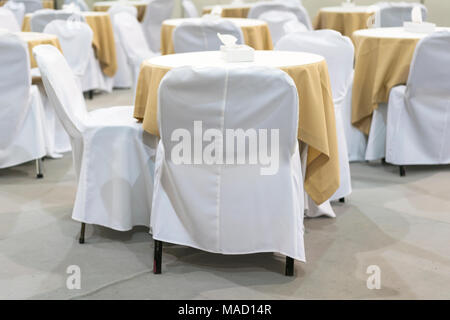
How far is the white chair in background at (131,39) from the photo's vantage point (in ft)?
17.4

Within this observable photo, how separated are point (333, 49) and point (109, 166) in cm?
132

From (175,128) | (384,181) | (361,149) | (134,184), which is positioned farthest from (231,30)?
(175,128)

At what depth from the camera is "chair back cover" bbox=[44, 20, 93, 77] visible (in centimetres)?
493

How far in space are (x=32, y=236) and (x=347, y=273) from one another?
150 cm

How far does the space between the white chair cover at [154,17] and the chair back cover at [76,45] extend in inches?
97.4

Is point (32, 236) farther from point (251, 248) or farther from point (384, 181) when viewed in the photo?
point (384, 181)

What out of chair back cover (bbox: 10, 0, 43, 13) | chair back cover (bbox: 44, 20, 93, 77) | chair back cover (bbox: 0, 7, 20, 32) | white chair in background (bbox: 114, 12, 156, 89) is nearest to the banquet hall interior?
chair back cover (bbox: 44, 20, 93, 77)

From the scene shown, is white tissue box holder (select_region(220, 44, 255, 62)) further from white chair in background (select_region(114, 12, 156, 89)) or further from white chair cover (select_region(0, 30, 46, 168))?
white chair in background (select_region(114, 12, 156, 89))

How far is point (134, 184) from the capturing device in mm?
3096
